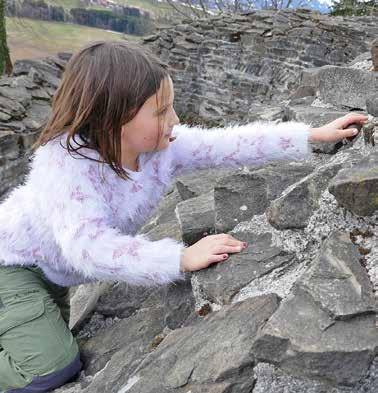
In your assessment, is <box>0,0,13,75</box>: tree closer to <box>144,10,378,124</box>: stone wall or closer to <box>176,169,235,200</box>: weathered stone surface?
<box>144,10,378,124</box>: stone wall

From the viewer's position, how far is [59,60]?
10805 millimetres

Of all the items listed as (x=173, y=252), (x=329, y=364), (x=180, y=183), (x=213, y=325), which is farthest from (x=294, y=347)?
(x=180, y=183)

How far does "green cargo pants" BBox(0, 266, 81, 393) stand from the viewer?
2.07m

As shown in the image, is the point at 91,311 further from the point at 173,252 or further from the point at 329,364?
the point at 329,364

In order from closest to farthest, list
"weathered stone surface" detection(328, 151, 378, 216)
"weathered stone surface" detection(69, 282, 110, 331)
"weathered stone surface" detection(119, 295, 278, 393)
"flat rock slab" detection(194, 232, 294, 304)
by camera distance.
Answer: "weathered stone surface" detection(119, 295, 278, 393)
"weathered stone surface" detection(328, 151, 378, 216)
"flat rock slab" detection(194, 232, 294, 304)
"weathered stone surface" detection(69, 282, 110, 331)

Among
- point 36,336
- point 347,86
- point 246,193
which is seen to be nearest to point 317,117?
point 347,86

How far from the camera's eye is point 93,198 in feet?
6.53

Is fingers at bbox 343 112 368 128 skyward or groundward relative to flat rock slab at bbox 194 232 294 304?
skyward

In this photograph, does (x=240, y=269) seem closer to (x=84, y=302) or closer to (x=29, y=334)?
(x=29, y=334)

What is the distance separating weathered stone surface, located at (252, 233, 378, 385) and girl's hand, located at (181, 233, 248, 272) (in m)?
0.39

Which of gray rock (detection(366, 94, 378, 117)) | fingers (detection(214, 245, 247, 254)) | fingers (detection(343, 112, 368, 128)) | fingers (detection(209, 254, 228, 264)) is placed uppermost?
gray rock (detection(366, 94, 378, 117))

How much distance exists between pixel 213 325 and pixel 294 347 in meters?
0.38

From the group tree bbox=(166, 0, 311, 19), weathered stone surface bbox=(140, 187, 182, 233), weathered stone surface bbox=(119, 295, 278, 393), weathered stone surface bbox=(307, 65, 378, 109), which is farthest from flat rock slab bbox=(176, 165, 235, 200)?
tree bbox=(166, 0, 311, 19)

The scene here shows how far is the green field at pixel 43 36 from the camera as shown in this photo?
2184cm
